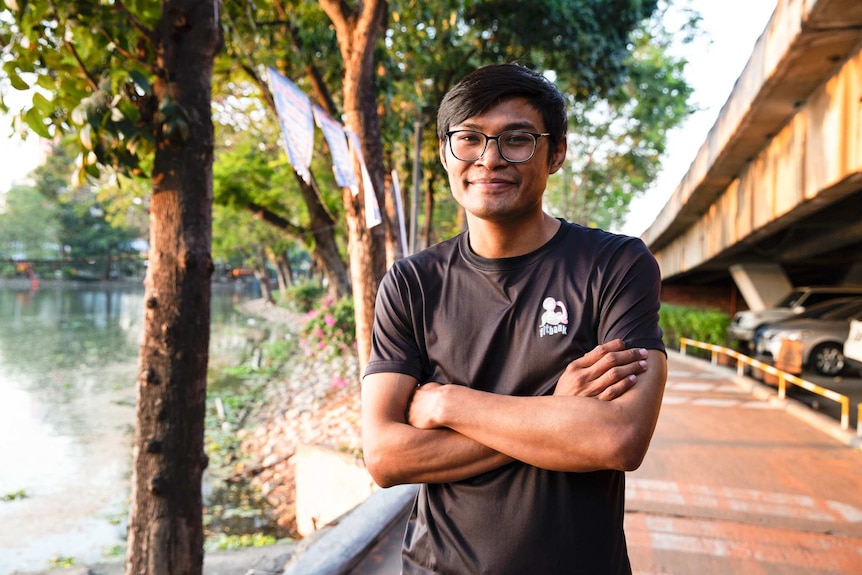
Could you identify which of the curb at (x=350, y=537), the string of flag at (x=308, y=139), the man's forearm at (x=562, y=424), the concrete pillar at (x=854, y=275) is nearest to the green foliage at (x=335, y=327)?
the string of flag at (x=308, y=139)

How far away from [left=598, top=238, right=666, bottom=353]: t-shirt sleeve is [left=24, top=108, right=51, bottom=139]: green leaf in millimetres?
3366

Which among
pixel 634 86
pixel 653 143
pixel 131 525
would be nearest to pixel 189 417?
pixel 131 525

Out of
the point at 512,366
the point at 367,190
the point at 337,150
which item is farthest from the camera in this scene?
Result: the point at 367,190

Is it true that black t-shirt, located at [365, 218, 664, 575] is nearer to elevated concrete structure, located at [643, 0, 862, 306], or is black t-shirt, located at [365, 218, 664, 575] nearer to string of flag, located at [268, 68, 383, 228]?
string of flag, located at [268, 68, 383, 228]

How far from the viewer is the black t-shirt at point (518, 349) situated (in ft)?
5.87

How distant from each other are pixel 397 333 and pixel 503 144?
62 cm

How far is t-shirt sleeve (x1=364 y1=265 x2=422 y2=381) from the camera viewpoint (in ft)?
6.74

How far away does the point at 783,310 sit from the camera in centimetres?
1484

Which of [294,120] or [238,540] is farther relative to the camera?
[238,540]

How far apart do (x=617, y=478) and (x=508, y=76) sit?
45.1 inches

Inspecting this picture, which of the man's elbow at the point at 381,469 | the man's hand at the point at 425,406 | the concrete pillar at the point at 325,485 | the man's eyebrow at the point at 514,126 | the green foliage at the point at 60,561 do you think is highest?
the man's eyebrow at the point at 514,126

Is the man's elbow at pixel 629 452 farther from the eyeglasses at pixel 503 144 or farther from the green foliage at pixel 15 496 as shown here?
the green foliage at pixel 15 496

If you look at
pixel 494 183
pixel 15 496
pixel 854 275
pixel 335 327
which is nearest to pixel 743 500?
pixel 494 183

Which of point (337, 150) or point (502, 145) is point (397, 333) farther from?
point (337, 150)
